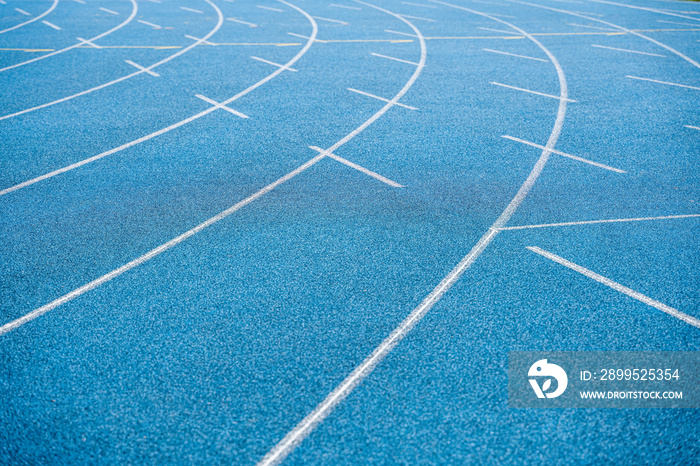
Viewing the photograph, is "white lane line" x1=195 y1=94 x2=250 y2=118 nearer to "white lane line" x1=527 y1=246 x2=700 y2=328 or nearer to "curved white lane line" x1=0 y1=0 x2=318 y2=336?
"curved white lane line" x1=0 y1=0 x2=318 y2=336

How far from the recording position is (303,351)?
14.2 feet

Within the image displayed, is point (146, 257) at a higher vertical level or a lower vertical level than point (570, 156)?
lower

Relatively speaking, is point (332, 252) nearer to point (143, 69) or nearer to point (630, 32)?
point (143, 69)

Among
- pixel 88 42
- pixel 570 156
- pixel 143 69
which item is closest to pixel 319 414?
pixel 570 156

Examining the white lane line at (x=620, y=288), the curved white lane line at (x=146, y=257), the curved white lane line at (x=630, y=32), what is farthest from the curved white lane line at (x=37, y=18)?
the curved white lane line at (x=630, y=32)

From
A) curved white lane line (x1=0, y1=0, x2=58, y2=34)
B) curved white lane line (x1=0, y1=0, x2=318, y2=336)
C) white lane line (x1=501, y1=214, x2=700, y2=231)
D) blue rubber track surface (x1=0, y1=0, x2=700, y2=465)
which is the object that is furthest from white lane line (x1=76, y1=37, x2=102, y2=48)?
white lane line (x1=501, y1=214, x2=700, y2=231)

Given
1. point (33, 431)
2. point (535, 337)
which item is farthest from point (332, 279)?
point (33, 431)

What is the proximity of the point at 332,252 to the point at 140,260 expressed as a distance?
2051mm

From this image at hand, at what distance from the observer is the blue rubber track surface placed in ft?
12.3

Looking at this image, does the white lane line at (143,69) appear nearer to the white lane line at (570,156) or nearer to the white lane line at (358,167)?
the white lane line at (358,167)

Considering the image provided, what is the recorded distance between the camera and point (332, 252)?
5.58 metres

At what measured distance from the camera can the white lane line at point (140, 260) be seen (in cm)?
470

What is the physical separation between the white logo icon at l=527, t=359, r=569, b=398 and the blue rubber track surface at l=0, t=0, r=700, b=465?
8.2 inches

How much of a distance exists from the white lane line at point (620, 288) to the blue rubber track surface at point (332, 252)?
0.21 ft
